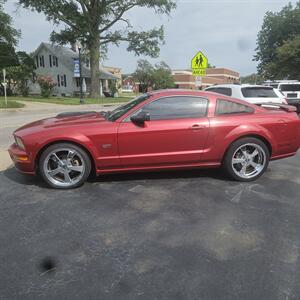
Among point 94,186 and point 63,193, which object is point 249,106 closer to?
point 94,186

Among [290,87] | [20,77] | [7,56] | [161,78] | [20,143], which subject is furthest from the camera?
[161,78]

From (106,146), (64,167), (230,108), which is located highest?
(230,108)

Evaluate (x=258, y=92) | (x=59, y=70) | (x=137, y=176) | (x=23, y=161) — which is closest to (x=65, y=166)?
(x=23, y=161)

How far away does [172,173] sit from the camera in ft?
19.6

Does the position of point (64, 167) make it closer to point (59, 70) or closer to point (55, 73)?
point (59, 70)

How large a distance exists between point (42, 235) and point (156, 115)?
8.25ft

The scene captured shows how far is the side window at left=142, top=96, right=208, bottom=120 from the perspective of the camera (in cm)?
537

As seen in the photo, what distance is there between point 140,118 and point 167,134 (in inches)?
18.7

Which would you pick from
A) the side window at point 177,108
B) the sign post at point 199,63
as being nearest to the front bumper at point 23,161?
the side window at point 177,108

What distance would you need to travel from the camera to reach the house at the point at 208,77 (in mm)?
83312

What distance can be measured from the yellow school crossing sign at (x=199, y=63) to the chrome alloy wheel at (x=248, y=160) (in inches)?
393

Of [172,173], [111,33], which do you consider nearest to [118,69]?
[111,33]

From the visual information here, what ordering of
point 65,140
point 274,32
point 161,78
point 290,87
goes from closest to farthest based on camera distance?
point 65,140 → point 290,87 → point 274,32 → point 161,78

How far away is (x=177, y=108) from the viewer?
5.45 metres
